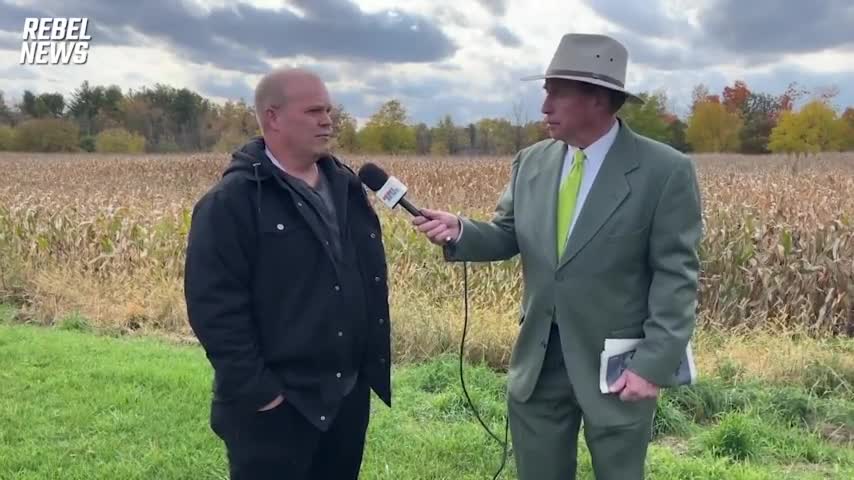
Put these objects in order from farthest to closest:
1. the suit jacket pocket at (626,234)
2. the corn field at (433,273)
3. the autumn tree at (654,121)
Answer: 1. the autumn tree at (654,121)
2. the corn field at (433,273)
3. the suit jacket pocket at (626,234)

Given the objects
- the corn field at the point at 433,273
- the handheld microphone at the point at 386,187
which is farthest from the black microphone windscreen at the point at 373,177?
the corn field at the point at 433,273

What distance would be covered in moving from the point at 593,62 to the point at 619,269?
67cm

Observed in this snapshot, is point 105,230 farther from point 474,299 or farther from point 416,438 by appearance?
point 416,438

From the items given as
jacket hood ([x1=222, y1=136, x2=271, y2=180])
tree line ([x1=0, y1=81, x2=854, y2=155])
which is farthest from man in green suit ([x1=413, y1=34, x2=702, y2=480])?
tree line ([x1=0, y1=81, x2=854, y2=155])

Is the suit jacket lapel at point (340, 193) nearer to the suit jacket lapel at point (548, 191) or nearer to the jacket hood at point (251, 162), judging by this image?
the jacket hood at point (251, 162)

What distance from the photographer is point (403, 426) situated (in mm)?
4391

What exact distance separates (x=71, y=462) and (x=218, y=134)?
44468 millimetres

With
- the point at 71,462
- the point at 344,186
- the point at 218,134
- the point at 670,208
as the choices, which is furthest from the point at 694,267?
the point at 218,134

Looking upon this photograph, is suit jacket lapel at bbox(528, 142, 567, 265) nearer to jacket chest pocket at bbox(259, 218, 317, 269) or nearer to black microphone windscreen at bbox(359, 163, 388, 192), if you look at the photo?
black microphone windscreen at bbox(359, 163, 388, 192)

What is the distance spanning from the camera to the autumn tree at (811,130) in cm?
5088

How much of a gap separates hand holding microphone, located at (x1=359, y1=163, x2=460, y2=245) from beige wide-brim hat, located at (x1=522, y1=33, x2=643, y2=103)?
60cm

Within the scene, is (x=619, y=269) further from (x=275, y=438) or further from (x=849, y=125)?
(x=849, y=125)

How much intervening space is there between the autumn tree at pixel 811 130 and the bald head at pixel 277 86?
168ft

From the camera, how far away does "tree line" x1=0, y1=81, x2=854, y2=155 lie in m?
46.8
